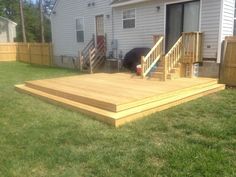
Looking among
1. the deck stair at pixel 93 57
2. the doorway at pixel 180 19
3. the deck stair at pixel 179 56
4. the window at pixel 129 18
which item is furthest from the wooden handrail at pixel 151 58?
the deck stair at pixel 93 57

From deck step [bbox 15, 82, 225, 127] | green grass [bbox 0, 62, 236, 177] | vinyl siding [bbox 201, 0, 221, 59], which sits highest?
vinyl siding [bbox 201, 0, 221, 59]

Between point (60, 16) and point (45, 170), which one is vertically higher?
point (60, 16)

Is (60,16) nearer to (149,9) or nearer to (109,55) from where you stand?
(109,55)

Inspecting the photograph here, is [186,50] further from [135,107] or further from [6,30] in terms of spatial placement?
[6,30]

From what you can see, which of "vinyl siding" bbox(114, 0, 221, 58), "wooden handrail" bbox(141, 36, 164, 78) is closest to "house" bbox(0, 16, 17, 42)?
"vinyl siding" bbox(114, 0, 221, 58)

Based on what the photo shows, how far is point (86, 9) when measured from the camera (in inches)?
563

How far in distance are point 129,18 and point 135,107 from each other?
7.22 meters

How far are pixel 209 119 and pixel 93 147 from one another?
2.31 m

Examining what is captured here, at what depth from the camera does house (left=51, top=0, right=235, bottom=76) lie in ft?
27.9

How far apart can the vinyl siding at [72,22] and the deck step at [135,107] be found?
687 cm

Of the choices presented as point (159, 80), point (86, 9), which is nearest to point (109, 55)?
point (86, 9)

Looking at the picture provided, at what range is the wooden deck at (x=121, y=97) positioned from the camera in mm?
4984

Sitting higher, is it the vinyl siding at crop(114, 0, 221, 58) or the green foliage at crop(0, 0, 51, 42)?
the green foliage at crop(0, 0, 51, 42)

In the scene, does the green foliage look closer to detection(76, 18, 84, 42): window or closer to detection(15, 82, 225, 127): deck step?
detection(76, 18, 84, 42): window
